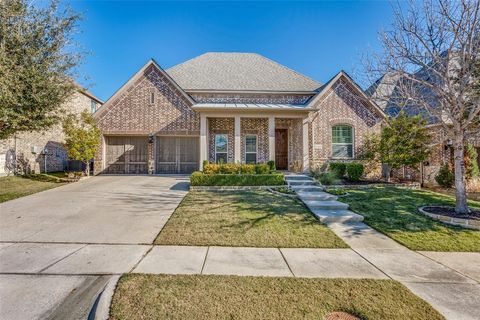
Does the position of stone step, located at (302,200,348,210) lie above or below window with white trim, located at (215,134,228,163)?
below

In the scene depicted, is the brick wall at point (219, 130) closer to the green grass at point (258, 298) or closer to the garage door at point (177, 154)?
the garage door at point (177, 154)

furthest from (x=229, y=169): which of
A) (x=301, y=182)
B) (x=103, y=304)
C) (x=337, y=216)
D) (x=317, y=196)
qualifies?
(x=103, y=304)

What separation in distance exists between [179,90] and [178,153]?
401 centimetres

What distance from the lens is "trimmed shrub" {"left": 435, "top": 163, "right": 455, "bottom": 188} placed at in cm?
1106

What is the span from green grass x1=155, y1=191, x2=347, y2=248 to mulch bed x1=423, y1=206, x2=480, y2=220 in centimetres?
384

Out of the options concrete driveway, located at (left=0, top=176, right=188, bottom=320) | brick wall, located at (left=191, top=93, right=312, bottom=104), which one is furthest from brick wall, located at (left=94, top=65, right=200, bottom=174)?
concrete driveway, located at (left=0, top=176, right=188, bottom=320)

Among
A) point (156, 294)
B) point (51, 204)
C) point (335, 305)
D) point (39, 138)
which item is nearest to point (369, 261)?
point (335, 305)

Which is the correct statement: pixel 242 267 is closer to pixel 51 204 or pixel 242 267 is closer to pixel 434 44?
pixel 51 204

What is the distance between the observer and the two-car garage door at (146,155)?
14.8 metres

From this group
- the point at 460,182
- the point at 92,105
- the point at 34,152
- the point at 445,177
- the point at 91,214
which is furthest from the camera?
the point at 92,105

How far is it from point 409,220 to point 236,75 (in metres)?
14.1

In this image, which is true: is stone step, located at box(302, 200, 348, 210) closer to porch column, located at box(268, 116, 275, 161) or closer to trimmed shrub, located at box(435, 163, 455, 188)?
porch column, located at box(268, 116, 275, 161)

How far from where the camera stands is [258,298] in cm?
288

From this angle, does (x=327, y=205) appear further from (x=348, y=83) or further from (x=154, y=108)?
(x=154, y=108)
